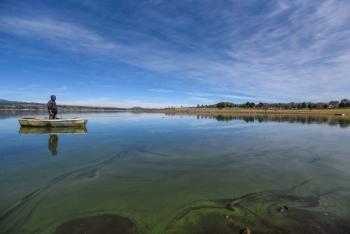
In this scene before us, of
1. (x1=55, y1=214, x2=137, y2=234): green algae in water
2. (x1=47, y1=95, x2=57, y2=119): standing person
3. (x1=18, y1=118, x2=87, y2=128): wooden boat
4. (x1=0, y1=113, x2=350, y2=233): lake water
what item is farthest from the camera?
(x1=18, y1=118, x2=87, y2=128): wooden boat

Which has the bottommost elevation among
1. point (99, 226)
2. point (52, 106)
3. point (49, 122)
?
point (99, 226)

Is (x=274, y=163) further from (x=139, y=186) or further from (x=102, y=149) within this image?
(x=102, y=149)

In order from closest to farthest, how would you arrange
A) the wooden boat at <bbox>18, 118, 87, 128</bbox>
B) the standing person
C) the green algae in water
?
the green algae in water < the standing person < the wooden boat at <bbox>18, 118, 87, 128</bbox>

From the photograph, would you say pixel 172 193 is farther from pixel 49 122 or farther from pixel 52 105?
pixel 52 105

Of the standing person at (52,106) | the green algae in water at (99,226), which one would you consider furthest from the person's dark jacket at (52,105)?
the green algae in water at (99,226)

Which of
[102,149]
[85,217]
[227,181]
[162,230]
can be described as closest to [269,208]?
[227,181]

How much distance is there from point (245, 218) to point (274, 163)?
19.8 feet

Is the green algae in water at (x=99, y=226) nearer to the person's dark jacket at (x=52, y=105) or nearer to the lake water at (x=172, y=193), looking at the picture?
the lake water at (x=172, y=193)

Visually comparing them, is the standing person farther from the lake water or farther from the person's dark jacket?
the lake water

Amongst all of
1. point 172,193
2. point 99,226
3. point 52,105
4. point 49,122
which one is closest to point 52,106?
point 52,105

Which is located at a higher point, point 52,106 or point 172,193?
point 52,106

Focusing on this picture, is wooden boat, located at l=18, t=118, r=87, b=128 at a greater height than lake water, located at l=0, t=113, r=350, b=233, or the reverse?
wooden boat, located at l=18, t=118, r=87, b=128

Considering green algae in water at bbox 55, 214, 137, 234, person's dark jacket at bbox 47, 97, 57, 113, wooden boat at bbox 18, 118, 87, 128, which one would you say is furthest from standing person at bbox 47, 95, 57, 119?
green algae in water at bbox 55, 214, 137, 234

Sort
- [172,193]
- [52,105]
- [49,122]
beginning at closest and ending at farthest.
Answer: [172,193], [49,122], [52,105]
